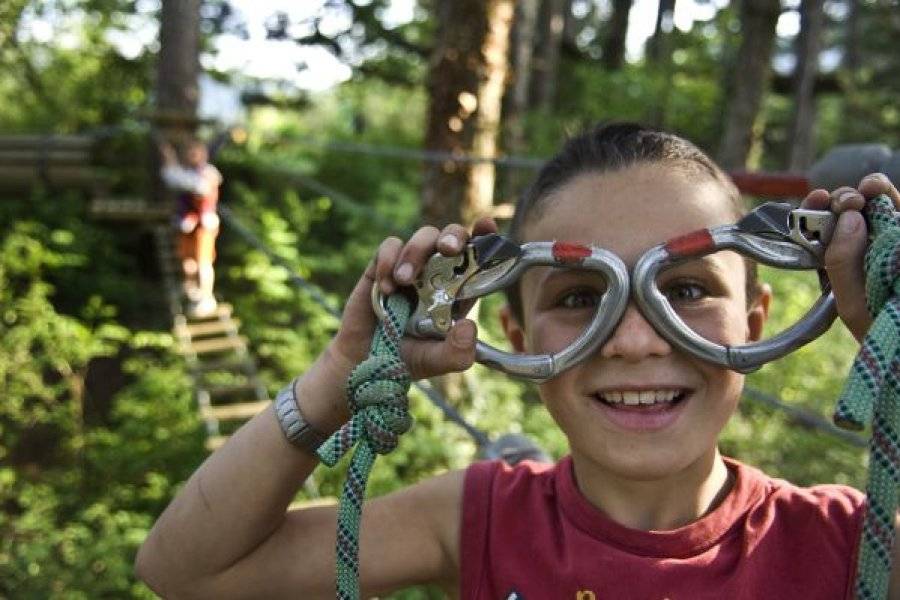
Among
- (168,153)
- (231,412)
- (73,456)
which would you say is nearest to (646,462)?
(231,412)

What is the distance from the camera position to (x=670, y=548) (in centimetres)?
117

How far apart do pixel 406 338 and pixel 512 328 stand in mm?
255

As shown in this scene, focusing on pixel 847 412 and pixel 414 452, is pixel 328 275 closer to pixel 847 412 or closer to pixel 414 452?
pixel 414 452

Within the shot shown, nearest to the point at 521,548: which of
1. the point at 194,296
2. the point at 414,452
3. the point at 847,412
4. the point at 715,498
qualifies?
the point at 715,498

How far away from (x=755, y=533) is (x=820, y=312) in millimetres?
324

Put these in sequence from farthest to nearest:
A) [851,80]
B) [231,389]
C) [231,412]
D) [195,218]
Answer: [851,80] < [195,218] < [231,389] < [231,412]

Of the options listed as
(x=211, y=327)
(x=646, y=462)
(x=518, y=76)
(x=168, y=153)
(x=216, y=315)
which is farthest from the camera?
(x=518, y=76)

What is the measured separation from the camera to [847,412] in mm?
741

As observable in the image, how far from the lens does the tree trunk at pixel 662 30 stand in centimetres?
1416

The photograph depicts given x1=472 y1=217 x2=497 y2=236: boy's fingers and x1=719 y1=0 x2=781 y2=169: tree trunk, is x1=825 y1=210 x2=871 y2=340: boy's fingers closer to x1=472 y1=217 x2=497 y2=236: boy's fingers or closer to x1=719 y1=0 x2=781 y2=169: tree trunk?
x1=472 y1=217 x2=497 y2=236: boy's fingers

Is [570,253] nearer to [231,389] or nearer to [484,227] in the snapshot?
[484,227]

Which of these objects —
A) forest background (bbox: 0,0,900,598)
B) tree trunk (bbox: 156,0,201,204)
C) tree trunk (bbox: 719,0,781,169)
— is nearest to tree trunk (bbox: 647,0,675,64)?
forest background (bbox: 0,0,900,598)

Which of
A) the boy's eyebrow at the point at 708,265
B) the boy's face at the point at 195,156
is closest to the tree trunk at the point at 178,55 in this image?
the boy's face at the point at 195,156

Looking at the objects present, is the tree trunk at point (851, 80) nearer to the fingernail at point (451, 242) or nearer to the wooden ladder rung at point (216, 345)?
the wooden ladder rung at point (216, 345)
